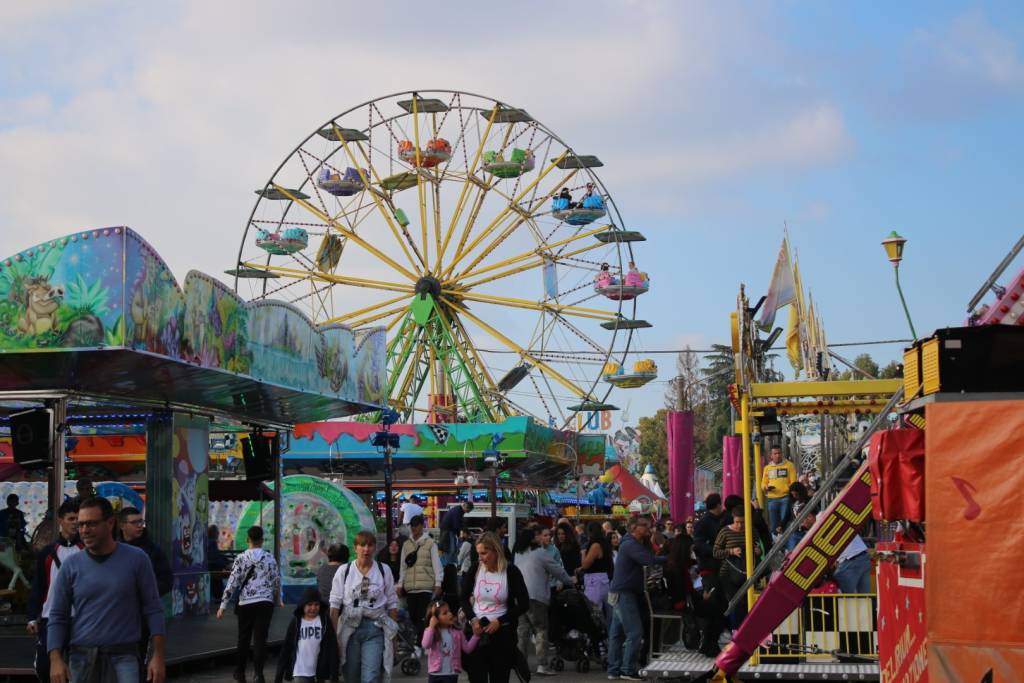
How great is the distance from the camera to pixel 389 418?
25594mm

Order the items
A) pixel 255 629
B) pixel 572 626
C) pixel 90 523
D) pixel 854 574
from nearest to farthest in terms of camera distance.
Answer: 1. pixel 90 523
2. pixel 255 629
3. pixel 854 574
4. pixel 572 626

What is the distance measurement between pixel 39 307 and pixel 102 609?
20.8 ft

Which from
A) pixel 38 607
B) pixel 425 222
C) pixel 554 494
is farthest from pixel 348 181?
pixel 38 607

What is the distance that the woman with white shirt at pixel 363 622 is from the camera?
10148mm

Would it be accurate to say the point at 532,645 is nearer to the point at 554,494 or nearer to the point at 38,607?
the point at 38,607

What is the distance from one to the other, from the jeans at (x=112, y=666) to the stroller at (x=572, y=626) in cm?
845

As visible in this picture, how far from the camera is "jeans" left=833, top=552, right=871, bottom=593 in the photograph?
13.9 meters

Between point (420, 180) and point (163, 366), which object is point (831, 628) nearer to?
point (163, 366)

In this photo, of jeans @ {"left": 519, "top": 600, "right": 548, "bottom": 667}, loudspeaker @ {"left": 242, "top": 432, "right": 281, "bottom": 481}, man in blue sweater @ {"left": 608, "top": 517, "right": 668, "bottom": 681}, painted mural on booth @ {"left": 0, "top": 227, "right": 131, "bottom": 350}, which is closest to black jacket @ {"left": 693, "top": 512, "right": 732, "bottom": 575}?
man in blue sweater @ {"left": 608, "top": 517, "right": 668, "bottom": 681}

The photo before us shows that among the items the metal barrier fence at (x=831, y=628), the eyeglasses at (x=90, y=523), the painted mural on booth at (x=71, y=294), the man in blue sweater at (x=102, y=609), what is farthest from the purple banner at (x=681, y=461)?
the eyeglasses at (x=90, y=523)

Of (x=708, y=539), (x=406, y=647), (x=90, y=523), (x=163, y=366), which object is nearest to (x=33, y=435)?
(x=163, y=366)

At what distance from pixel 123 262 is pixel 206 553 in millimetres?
6842

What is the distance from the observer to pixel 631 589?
13.8 m

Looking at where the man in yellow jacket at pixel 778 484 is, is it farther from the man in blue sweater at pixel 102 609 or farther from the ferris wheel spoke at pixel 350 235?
the ferris wheel spoke at pixel 350 235
